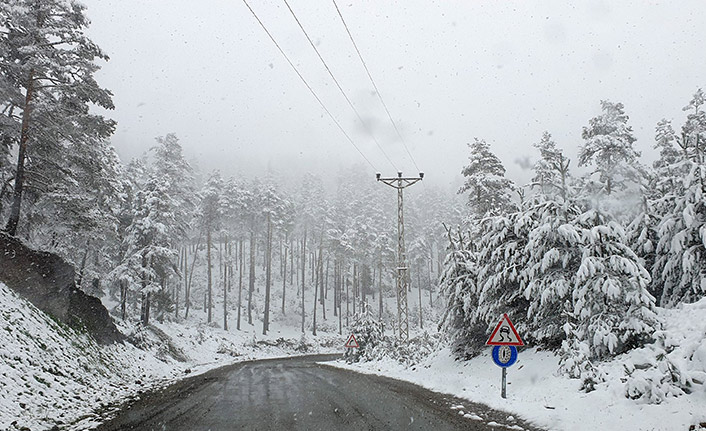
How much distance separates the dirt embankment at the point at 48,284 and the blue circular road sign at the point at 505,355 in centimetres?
1366

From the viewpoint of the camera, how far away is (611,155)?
24.1 m

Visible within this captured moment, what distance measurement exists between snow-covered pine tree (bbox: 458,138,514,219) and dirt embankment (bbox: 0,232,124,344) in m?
21.3

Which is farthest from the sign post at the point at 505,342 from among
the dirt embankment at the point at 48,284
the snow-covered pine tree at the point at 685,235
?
the dirt embankment at the point at 48,284

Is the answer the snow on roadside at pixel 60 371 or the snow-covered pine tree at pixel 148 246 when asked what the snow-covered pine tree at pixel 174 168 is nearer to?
the snow-covered pine tree at pixel 148 246

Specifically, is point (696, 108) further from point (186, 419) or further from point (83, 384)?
point (83, 384)

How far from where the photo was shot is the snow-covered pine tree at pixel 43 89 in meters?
14.9

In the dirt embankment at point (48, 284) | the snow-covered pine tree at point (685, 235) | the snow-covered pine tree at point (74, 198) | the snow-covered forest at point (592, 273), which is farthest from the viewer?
the snow-covered pine tree at point (74, 198)

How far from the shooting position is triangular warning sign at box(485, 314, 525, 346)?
1004 cm

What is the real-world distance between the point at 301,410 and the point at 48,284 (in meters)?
11.0

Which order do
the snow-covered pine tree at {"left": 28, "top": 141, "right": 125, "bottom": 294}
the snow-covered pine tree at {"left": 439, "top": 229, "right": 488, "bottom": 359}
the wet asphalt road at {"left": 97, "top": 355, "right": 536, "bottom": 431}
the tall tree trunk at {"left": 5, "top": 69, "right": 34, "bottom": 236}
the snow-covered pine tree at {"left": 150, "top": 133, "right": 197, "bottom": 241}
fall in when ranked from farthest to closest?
the snow-covered pine tree at {"left": 150, "top": 133, "right": 197, "bottom": 241} < the snow-covered pine tree at {"left": 28, "top": 141, "right": 125, "bottom": 294} < the snow-covered pine tree at {"left": 439, "top": 229, "right": 488, "bottom": 359} < the tall tree trunk at {"left": 5, "top": 69, "right": 34, "bottom": 236} < the wet asphalt road at {"left": 97, "top": 355, "right": 536, "bottom": 431}

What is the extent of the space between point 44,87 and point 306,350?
33002 mm

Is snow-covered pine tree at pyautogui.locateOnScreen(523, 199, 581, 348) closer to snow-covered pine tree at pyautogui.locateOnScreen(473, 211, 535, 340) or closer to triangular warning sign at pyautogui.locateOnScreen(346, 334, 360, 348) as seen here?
snow-covered pine tree at pyautogui.locateOnScreen(473, 211, 535, 340)

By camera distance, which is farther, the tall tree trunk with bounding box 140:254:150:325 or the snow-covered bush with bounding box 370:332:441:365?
the tall tree trunk with bounding box 140:254:150:325

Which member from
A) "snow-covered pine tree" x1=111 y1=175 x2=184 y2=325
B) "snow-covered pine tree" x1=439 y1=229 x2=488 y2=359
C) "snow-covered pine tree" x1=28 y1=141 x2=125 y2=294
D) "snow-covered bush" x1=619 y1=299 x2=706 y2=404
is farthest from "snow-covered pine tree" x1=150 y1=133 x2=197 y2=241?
"snow-covered bush" x1=619 y1=299 x2=706 y2=404
